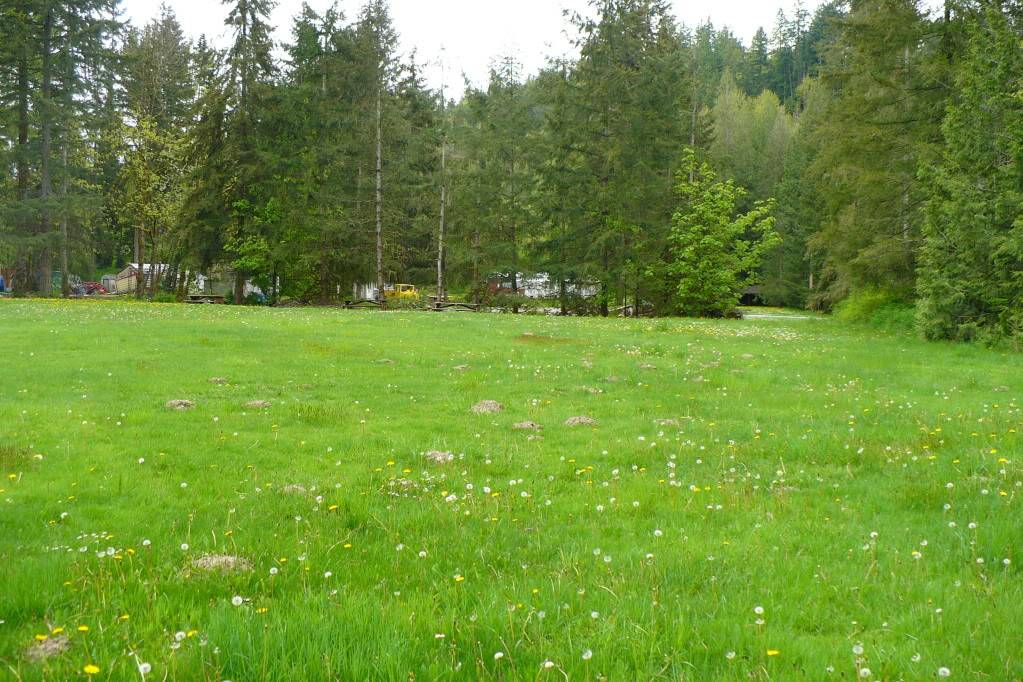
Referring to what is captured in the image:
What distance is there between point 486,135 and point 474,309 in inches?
561

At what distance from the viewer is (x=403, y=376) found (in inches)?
662

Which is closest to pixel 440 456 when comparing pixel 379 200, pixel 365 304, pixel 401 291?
pixel 365 304

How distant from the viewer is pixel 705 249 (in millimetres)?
47562

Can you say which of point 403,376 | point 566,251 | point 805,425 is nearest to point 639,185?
point 566,251

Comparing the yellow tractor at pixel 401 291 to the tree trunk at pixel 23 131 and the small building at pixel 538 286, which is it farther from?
the tree trunk at pixel 23 131

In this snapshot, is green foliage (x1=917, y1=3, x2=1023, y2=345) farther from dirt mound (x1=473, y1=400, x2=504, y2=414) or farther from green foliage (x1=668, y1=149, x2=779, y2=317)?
dirt mound (x1=473, y1=400, x2=504, y2=414)

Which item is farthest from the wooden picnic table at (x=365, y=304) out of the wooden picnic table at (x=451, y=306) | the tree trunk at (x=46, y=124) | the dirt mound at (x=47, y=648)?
the dirt mound at (x=47, y=648)

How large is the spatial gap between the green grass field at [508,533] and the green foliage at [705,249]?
107 feet

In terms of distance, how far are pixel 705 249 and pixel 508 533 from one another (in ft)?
145

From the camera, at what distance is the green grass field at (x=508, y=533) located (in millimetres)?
3914

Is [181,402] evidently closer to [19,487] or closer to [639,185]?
[19,487]

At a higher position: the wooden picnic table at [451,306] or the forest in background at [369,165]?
the forest in background at [369,165]

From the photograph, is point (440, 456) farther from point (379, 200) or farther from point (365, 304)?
point (379, 200)

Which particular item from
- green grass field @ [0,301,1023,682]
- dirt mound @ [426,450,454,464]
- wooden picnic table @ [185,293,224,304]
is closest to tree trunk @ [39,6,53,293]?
wooden picnic table @ [185,293,224,304]
